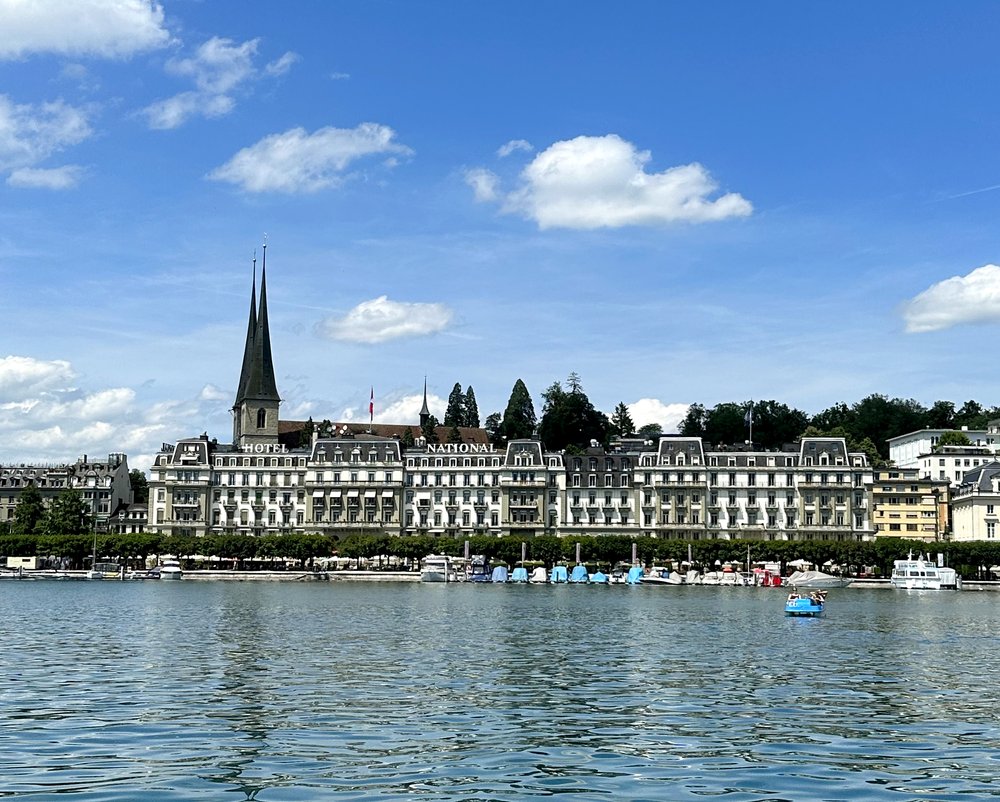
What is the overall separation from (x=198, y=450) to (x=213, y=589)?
63.0 m

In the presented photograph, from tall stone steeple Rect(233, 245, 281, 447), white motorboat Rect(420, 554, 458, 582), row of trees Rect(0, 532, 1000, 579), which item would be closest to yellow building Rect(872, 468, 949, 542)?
row of trees Rect(0, 532, 1000, 579)

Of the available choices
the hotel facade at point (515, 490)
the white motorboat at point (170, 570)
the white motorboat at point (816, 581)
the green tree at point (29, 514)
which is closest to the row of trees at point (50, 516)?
the green tree at point (29, 514)

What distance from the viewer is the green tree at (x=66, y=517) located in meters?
166

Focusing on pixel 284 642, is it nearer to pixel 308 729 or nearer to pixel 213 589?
pixel 308 729

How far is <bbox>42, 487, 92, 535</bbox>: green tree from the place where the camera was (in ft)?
543

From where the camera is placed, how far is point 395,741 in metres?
27.4

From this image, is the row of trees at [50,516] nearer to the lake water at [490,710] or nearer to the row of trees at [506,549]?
the row of trees at [506,549]

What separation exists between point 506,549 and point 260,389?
5493 centimetres

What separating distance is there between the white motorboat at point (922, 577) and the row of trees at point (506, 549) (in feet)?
26.4

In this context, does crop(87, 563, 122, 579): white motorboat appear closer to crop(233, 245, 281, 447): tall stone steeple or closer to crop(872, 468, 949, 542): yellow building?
crop(233, 245, 281, 447): tall stone steeple

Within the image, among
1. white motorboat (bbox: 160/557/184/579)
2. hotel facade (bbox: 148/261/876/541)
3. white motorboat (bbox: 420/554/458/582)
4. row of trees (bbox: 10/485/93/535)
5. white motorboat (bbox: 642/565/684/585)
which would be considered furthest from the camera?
row of trees (bbox: 10/485/93/535)

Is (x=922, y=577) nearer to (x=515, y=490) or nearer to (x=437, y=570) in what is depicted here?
(x=437, y=570)

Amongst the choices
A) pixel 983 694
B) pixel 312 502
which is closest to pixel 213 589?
pixel 312 502

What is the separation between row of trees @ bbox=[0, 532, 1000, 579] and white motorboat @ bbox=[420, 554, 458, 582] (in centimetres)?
628
